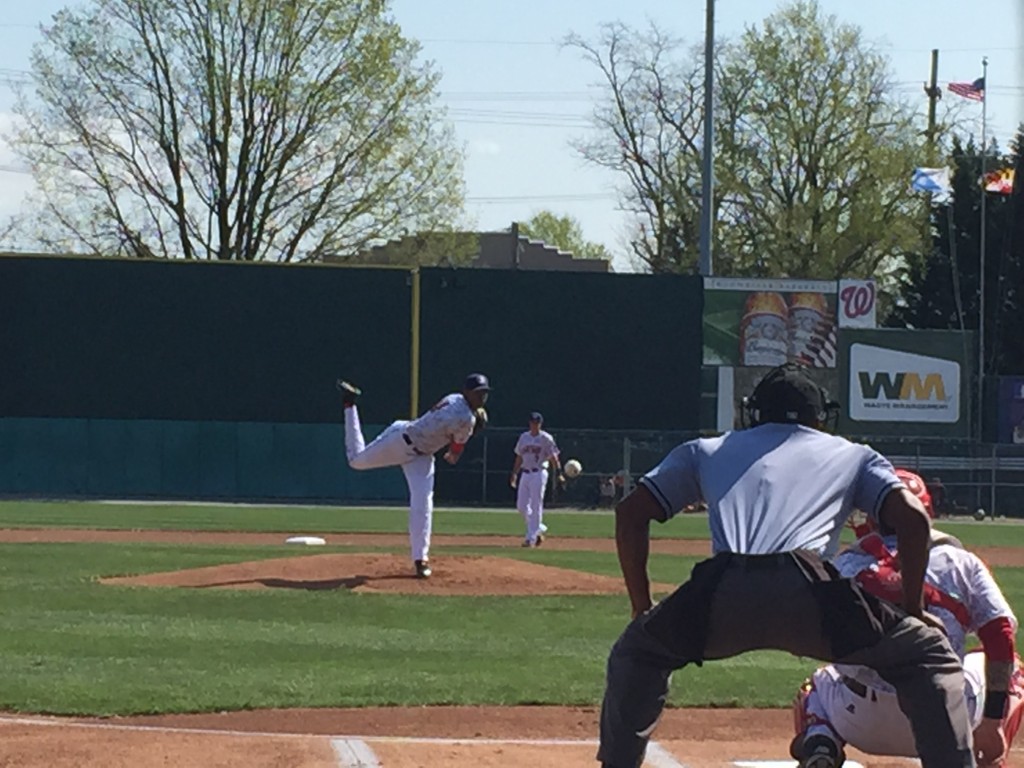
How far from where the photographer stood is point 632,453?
4012cm

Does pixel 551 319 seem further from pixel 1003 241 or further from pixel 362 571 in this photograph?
pixel 362 571

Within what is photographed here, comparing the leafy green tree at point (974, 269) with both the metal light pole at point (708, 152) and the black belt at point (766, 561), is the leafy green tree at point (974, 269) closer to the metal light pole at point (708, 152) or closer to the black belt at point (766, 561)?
the metal light pole at point (708, 152)

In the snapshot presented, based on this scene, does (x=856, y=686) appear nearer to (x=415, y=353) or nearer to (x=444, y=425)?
(x=444, y=425)

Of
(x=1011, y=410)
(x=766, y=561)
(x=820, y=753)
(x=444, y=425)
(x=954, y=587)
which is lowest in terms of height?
(x=820, y=753)

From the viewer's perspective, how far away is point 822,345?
4119 centimetres

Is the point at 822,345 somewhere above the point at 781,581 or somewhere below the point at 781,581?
above

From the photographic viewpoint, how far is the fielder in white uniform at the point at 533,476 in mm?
25875

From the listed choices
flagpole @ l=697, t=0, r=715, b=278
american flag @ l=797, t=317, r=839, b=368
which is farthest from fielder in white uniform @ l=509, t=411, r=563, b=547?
american flag @ l=797, t=317, r=839, b=368

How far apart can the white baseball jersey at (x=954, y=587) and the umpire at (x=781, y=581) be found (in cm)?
44

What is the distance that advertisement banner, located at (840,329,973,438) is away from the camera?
4147 centimetres

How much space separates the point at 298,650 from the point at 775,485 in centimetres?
751

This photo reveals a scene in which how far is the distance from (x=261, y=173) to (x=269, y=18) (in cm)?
421

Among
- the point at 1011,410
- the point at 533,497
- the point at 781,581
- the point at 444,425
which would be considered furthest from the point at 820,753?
the point at 1011,410

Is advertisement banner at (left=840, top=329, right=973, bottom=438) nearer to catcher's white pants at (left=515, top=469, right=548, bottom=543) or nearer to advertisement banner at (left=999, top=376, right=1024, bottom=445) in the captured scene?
advertisement banner at (left=999, top=376, right=1024, bottom=445)
